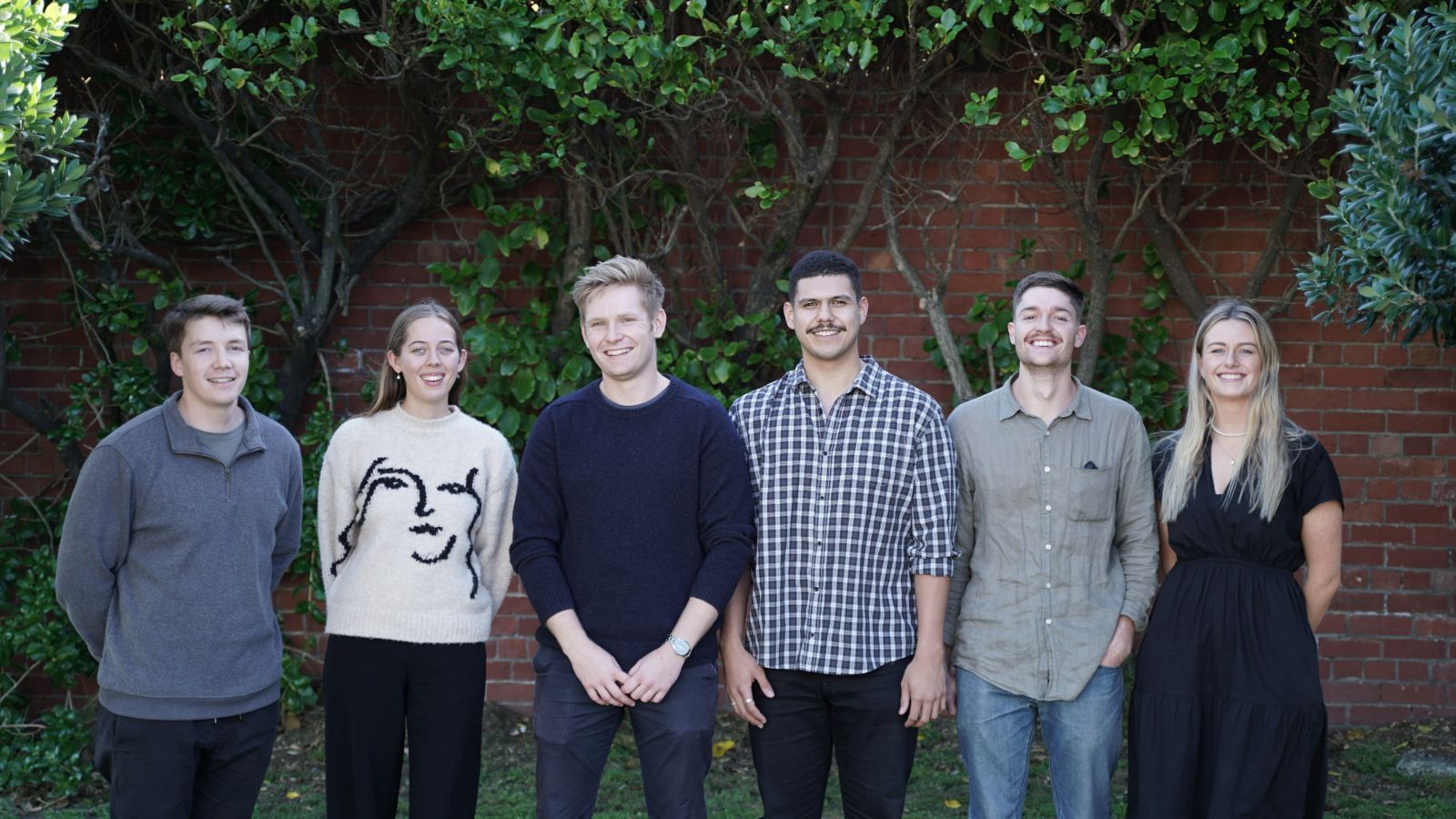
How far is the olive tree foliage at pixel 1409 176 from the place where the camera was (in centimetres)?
291

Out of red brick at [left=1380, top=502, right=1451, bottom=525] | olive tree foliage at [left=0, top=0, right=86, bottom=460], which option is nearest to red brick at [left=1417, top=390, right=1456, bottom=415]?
red brick at [left=1380, top=502, right=1451, bottom=525]

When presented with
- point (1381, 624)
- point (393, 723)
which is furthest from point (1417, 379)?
point (393, 723)

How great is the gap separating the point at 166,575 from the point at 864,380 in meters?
1.92

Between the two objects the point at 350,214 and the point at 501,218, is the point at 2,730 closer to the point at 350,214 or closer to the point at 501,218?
the point at 350,214

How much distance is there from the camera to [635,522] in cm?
339

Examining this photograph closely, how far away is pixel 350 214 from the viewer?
5.58m

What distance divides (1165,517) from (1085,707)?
0.57 meters

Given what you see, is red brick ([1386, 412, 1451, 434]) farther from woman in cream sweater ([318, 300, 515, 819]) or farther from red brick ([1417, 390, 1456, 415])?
woman in cream sweater ([318, 300, 515, 819])

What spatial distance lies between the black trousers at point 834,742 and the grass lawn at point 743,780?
140 cm

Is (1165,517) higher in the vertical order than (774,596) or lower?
higher

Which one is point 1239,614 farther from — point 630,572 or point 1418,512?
point 1418,512

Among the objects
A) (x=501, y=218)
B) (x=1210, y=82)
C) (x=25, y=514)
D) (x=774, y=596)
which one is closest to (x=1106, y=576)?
(x=774, y=596)

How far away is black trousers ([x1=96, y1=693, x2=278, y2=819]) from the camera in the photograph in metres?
3.33

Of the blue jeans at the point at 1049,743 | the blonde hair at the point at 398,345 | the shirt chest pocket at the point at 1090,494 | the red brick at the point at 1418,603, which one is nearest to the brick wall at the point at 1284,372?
the red brick at the point at 1418,603
